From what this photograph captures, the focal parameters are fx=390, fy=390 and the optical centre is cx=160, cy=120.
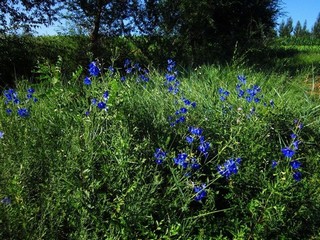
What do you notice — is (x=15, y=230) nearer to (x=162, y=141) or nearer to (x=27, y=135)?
(x=27, y=135)

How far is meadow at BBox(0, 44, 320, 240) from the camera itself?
2316 mm

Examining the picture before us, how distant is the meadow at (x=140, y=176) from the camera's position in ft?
7.60

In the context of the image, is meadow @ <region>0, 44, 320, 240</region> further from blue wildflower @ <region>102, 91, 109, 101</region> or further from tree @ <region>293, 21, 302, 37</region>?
tree @ <region>293, 21, 302, 37</region>

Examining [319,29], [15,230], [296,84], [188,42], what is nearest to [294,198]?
[15,230]

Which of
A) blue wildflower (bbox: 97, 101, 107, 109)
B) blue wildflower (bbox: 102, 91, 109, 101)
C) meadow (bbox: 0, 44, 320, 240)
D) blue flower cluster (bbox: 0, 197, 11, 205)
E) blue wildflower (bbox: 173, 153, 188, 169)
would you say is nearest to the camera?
blue flower cluster (bbox: 0, 197, 11, 205)

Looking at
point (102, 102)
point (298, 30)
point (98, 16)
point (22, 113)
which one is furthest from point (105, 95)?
point (298, 30)

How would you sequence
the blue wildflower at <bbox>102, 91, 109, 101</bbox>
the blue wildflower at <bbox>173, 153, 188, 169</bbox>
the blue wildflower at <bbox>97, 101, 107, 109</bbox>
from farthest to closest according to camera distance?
the blue wildflower at <bbox>102, 91, 109, 101</bbox>, the blue wildflower at <bbox>97, 101, 107, 109</bbox>, the blue wildflower at <bbox>173, 153, 188, 169</bbox>

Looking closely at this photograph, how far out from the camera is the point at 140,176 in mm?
2562

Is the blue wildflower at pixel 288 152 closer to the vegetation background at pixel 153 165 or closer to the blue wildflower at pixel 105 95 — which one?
the vegetation background at pixel 153 165

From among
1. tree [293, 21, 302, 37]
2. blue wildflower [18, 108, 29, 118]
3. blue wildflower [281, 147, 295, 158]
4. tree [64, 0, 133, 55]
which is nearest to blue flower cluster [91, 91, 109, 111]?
blue wildflower [18, 108, 29, 118]

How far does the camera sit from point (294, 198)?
8.95ft

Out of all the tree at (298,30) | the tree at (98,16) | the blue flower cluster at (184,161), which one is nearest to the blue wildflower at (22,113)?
the blue flower cluster at (184,161)

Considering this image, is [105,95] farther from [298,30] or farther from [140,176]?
[298,30]

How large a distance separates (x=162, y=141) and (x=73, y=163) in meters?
0.80
